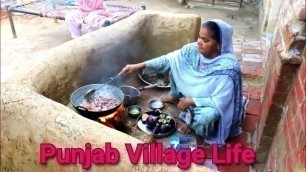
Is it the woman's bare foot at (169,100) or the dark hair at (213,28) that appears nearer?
the dark hair at (213,28)

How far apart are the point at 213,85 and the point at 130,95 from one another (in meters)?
1.20

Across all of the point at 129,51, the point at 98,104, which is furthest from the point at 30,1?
the point at 98,104

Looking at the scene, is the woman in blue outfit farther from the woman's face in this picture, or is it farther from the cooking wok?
the cooking wok

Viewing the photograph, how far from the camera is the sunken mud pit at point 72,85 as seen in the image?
1.76 m

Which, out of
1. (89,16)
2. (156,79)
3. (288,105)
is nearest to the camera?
(288,105)

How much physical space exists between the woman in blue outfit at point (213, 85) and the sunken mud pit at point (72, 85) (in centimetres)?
55

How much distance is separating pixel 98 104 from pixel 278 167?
176 centimetres

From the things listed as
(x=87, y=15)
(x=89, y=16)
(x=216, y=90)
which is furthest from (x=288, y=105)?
(x=87, y=15)

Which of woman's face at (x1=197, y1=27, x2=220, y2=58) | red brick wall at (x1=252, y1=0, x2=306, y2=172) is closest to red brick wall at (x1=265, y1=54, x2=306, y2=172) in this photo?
red brick wall at (x1=252, y1=0, x2=306, y2=172)

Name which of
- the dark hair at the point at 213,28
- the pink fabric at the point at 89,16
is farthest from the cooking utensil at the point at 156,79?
the pink fabric at the point at 89,16

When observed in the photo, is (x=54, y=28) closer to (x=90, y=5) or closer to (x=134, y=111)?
(x=90, y=5)

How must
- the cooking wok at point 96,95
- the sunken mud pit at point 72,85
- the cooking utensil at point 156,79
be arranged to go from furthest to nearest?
1. the cooking utensil at point 156,79
2. the cooking wok at point 96,95
3. the sunken mud pit at point 72,85

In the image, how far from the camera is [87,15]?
6.27m

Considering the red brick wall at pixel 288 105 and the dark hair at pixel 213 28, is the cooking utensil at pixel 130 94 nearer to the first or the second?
the dark hair at pixel 213 28
